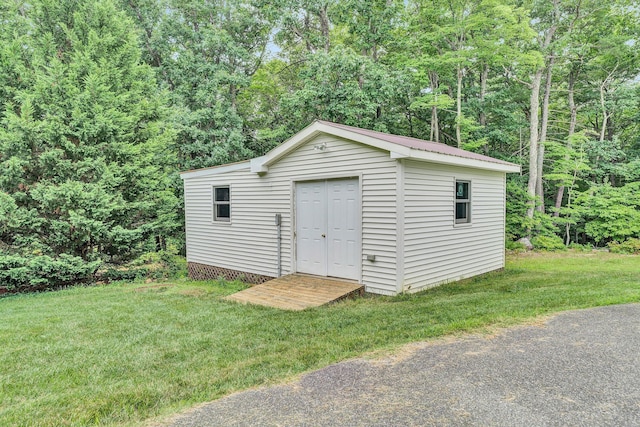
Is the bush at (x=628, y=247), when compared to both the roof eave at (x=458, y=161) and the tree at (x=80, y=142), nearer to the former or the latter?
the roof eave at (x=458, y=161)

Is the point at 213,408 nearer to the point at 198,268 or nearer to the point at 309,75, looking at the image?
the point at 198,268

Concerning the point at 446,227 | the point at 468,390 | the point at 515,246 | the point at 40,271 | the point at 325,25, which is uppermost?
the point at 325,25

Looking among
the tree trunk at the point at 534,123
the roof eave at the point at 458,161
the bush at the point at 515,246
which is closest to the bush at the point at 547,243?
the bush at the point at 515,246

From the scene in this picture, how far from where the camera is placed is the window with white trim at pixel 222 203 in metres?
9.15

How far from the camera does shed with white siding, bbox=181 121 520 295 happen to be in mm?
6289

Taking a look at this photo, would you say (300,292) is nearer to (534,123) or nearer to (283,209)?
(283,209)

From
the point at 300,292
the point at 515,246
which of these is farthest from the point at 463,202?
the point at 515,246

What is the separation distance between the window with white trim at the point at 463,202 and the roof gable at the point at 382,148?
1.45ft

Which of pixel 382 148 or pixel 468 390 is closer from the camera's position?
pixel 468 390

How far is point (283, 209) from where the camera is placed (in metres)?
7.90

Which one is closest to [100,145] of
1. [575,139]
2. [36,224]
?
[36,224]

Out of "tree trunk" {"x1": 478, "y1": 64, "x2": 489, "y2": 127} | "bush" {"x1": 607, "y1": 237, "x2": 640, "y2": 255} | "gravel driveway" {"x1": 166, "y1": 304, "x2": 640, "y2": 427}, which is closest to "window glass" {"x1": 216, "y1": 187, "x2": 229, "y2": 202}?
"gravel driveway" {"x1": 166, "y1": 304, "x2": 640, "y2": 427}

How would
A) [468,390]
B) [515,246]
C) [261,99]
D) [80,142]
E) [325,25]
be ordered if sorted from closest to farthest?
[468,390] < [80,142] < [515,246] < [325,25] < [261,99]

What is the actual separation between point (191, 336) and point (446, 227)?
5001 mm
